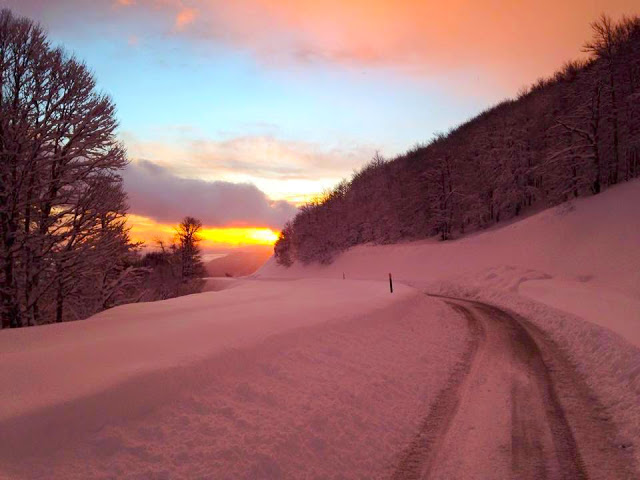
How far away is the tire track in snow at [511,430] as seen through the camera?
4.70 meters

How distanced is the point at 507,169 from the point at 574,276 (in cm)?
3192

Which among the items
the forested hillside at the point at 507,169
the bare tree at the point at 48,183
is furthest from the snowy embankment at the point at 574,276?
the bare tree at the point at 48,183

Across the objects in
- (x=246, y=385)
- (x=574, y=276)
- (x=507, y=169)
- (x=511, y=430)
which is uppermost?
(x=507, y=169)

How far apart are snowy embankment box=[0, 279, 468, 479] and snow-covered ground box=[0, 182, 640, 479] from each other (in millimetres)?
21

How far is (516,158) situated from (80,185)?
181 ft

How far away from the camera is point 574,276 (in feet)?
85.8

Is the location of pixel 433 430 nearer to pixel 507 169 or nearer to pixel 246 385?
pixel 246 385

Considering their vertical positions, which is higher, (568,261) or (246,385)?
(568,261)

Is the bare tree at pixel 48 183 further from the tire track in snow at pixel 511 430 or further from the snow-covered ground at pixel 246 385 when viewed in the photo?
the tire track in snow at pixel 511 430

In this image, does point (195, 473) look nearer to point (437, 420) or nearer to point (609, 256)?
point (437, 420)

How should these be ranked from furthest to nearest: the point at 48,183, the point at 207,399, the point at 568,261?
the point at 568,261, the point at 48,183, the point at 207,399

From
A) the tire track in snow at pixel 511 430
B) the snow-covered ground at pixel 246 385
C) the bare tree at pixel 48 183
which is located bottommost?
the tire track in snow at pixel 511 430

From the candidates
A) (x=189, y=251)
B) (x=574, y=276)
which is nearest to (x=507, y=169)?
(x=574, y=276)

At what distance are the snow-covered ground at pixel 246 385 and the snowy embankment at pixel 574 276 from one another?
89 mm
